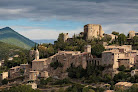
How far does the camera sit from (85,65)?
64.1 m

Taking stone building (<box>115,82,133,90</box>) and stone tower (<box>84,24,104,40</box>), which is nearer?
stone building (<box>115,82,133,90</box>)

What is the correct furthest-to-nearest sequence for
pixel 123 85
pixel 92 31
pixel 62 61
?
pixel 92 31 → pixel 62 61 → pixel 123 85

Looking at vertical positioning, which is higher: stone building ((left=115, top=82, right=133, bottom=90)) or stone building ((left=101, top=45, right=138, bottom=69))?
stone building ((left=101, top=45, right=138, bottom=69))

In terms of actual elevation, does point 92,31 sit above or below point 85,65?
above

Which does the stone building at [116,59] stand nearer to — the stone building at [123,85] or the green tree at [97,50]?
the green tree at [97,50]

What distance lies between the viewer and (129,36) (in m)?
80.5

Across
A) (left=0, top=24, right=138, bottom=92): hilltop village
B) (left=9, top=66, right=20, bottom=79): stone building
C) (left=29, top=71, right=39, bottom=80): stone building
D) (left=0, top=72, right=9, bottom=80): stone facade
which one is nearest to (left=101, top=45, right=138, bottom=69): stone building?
(left=0, top=24, right=138, bottom=92): hilltop village

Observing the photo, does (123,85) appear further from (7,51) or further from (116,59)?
(7,51)

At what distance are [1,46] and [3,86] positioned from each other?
5639cm

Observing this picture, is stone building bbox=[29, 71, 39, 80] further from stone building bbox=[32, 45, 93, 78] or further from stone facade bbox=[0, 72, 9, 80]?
stone facade bbox=[0, 72, 9, 80]

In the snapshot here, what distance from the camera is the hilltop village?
59.1 meters

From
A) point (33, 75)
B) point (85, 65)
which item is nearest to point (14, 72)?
point (33, 75)

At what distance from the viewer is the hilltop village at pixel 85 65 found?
59.1m

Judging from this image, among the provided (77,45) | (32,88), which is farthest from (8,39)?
(32,88)
